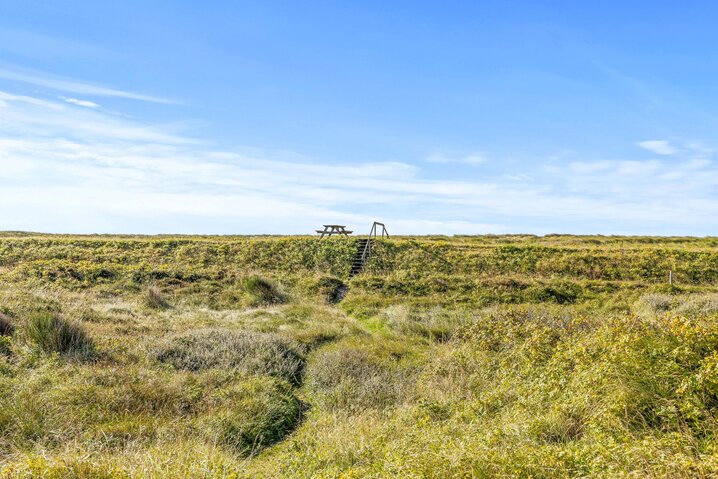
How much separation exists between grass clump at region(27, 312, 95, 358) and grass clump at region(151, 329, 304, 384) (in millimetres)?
1584

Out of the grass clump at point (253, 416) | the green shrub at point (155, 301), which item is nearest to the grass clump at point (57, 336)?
the grass clump at point (253, 416)

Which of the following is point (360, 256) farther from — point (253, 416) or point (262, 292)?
point (253, 416)

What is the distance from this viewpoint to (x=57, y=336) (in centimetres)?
1127

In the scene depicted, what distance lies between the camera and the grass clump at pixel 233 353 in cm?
1100

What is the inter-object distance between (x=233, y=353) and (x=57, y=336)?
397 cm

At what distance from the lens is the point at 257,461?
663 cm

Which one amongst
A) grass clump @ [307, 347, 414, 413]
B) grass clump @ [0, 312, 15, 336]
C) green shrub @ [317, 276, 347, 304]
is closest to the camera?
grass clump @ [307, 347, 414, 413]

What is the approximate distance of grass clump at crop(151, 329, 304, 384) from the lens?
11000mm

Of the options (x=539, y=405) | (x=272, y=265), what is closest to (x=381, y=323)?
(x=539, y=405)

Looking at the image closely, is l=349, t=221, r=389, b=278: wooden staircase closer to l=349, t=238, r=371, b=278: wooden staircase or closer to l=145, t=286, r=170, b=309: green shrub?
l=349, t=238, r=371, b=278: wooden staircase

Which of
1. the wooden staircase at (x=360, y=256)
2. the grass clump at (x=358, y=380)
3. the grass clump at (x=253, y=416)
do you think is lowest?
the grass clump at (x=253, y=416)

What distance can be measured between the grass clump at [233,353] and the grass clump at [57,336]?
1.58 m

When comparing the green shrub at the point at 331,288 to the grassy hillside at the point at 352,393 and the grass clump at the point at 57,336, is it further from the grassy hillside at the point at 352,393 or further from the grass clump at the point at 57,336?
the grass clump at the point at 57,336

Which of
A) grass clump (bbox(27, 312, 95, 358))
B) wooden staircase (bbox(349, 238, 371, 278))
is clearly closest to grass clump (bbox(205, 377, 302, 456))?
grass clump (bbox(27, 312, 95, 358))
